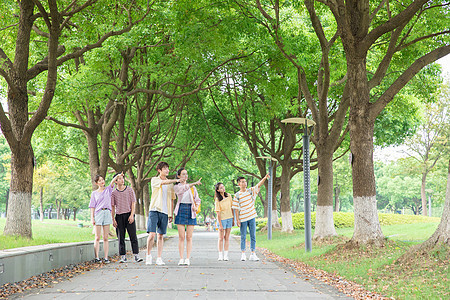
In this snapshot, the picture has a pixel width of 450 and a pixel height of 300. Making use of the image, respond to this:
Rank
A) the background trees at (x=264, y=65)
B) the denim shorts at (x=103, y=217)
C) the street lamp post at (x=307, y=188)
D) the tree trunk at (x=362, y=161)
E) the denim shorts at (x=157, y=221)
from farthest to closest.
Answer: the street lamp post at (x=307, y=188), the background trees at (x=264, y=65), the tree trunk at (x=362, y=161), the denim shorts at (x=103, y=217), the denim shorts at (x=157, y=221)

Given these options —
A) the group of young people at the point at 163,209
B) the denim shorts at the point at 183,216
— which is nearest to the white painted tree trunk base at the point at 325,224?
the group of young people at the point at 163,209

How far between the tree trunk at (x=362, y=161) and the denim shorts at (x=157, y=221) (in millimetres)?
4381

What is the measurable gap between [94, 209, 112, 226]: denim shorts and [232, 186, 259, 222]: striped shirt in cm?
281

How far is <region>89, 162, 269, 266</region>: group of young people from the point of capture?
9.42m

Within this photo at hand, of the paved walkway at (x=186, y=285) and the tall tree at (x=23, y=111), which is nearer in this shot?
the paved walkway at (x=186, y=285)

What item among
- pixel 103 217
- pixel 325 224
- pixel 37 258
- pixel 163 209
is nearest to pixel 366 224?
pixel 325 224

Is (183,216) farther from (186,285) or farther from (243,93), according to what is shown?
(243,93)

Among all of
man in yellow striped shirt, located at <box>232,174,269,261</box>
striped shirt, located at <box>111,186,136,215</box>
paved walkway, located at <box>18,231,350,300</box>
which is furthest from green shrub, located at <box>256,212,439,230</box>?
paved walkway, located at <box>18,231,350,300</box>

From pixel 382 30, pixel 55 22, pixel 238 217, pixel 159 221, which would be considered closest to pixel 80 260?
pixel 159 221

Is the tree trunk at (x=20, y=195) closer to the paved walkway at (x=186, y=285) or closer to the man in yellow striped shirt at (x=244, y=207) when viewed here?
the paved walkway at (x=186, y=285)

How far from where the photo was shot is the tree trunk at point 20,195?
10891 mm

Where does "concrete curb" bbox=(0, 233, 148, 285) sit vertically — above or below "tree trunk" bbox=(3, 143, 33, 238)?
below

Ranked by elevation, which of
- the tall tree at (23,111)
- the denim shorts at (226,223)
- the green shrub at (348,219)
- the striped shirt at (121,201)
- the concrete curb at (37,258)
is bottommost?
the green shrub at (348,219)

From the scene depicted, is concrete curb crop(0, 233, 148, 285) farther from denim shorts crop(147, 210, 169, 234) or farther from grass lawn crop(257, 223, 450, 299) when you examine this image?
grass lawn crop(257, 223, 450, 299)
